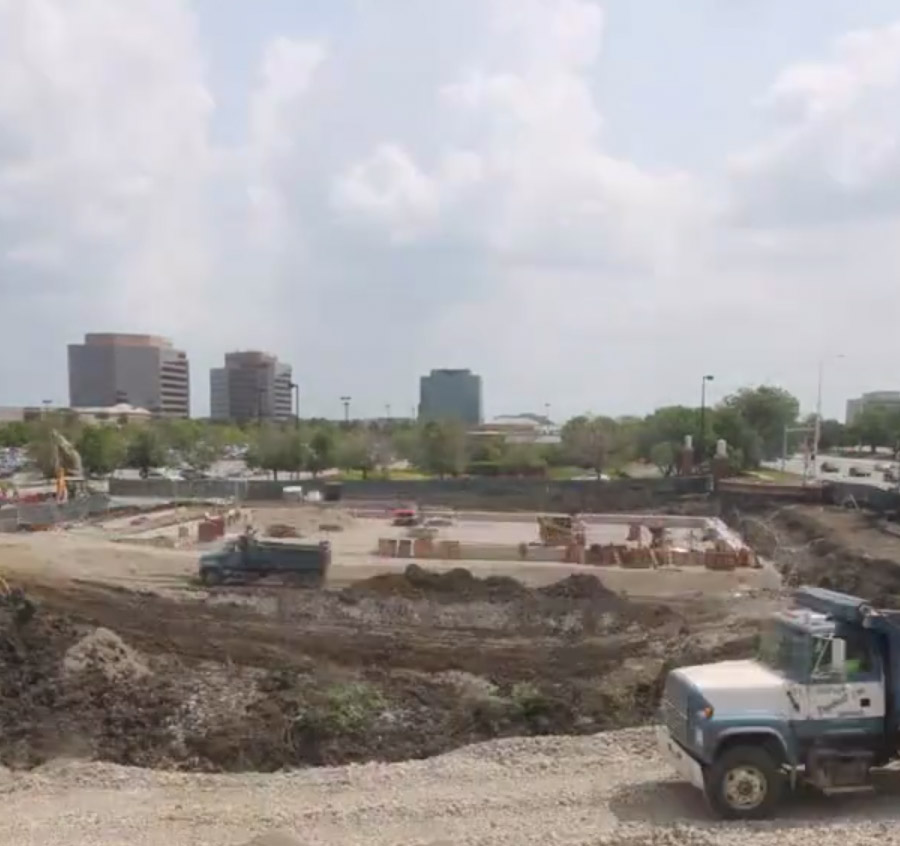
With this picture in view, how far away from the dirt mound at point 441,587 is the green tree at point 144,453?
69.4 meters

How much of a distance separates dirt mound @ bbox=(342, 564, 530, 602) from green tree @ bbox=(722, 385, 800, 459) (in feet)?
223

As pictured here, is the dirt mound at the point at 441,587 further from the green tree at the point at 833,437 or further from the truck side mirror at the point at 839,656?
the green tree at the point at 833,437

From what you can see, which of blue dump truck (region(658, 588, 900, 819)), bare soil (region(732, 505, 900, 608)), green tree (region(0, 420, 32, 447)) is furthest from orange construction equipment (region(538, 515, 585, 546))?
green tree (region(0, 420, 32, 447))

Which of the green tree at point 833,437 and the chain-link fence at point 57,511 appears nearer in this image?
the chain-link fence at point 57,511

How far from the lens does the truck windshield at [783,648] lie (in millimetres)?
11219

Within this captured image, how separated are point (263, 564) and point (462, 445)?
186 feet

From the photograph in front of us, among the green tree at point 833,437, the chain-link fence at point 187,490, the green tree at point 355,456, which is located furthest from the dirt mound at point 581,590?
the green tree at point 833,437

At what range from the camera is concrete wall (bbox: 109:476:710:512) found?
6838cm

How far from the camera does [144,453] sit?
4035 inches

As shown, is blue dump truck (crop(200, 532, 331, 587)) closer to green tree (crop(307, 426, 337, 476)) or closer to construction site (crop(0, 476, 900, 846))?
construction site (crop(0, 476, 900, 846))

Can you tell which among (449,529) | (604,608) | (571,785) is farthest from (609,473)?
(571,785)

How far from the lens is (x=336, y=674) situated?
22344 millimetres

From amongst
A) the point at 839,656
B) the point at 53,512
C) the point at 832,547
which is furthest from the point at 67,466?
the point at 839,656

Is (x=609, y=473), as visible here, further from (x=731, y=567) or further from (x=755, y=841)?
(x=755, y=841)
